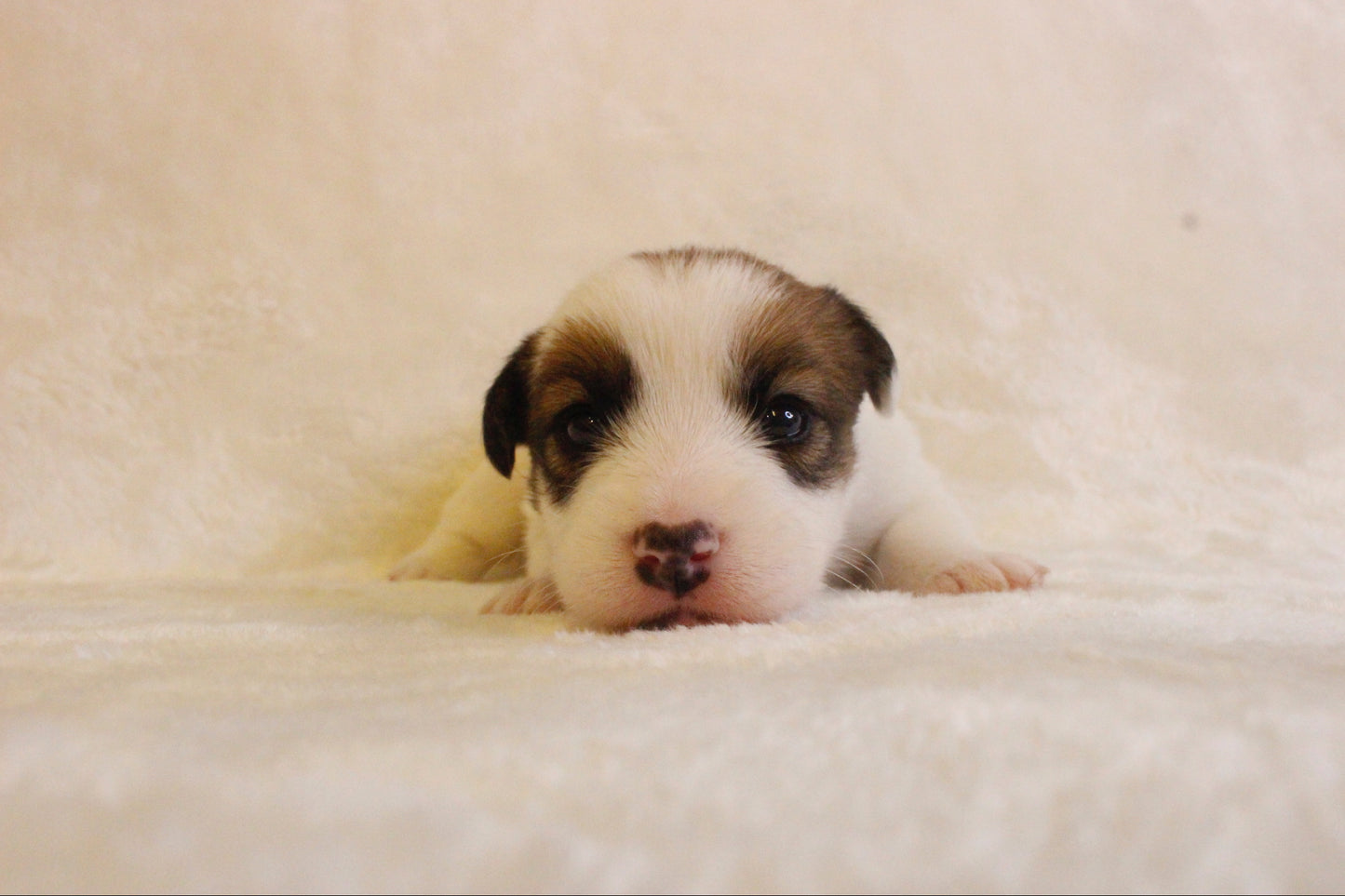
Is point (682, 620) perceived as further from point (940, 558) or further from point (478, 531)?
point (478, 531)

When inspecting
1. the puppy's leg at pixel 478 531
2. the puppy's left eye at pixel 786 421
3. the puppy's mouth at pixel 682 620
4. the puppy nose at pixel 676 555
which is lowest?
the puppy's leg at pixel 478 531

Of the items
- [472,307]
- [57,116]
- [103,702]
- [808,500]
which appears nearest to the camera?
[103,702]

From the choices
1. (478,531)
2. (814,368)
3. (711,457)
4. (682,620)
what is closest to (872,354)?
(814,368)

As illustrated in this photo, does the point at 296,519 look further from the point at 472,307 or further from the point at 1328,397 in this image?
the point at 1328,397

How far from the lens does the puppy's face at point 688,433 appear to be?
4.62ft

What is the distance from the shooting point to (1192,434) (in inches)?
116

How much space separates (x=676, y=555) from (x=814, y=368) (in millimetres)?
568

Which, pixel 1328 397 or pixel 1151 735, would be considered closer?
pixel 1151 735

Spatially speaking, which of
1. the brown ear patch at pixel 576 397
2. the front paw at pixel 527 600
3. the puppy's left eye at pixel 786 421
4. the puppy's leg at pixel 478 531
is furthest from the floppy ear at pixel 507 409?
the puppy's left eye at pixel 786 421

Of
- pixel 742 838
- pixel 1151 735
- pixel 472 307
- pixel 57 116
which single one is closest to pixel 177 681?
pixel 742 838

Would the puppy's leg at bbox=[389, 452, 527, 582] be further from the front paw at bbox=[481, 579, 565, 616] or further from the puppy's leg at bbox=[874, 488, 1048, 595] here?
the puppy's leg at bbox=[874, 488, 1048, 595]

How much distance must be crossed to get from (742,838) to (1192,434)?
2.78m

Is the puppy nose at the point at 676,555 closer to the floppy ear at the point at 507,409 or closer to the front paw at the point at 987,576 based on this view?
the front paw at the point at 987,576

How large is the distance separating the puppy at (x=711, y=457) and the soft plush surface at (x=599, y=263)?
13cm
